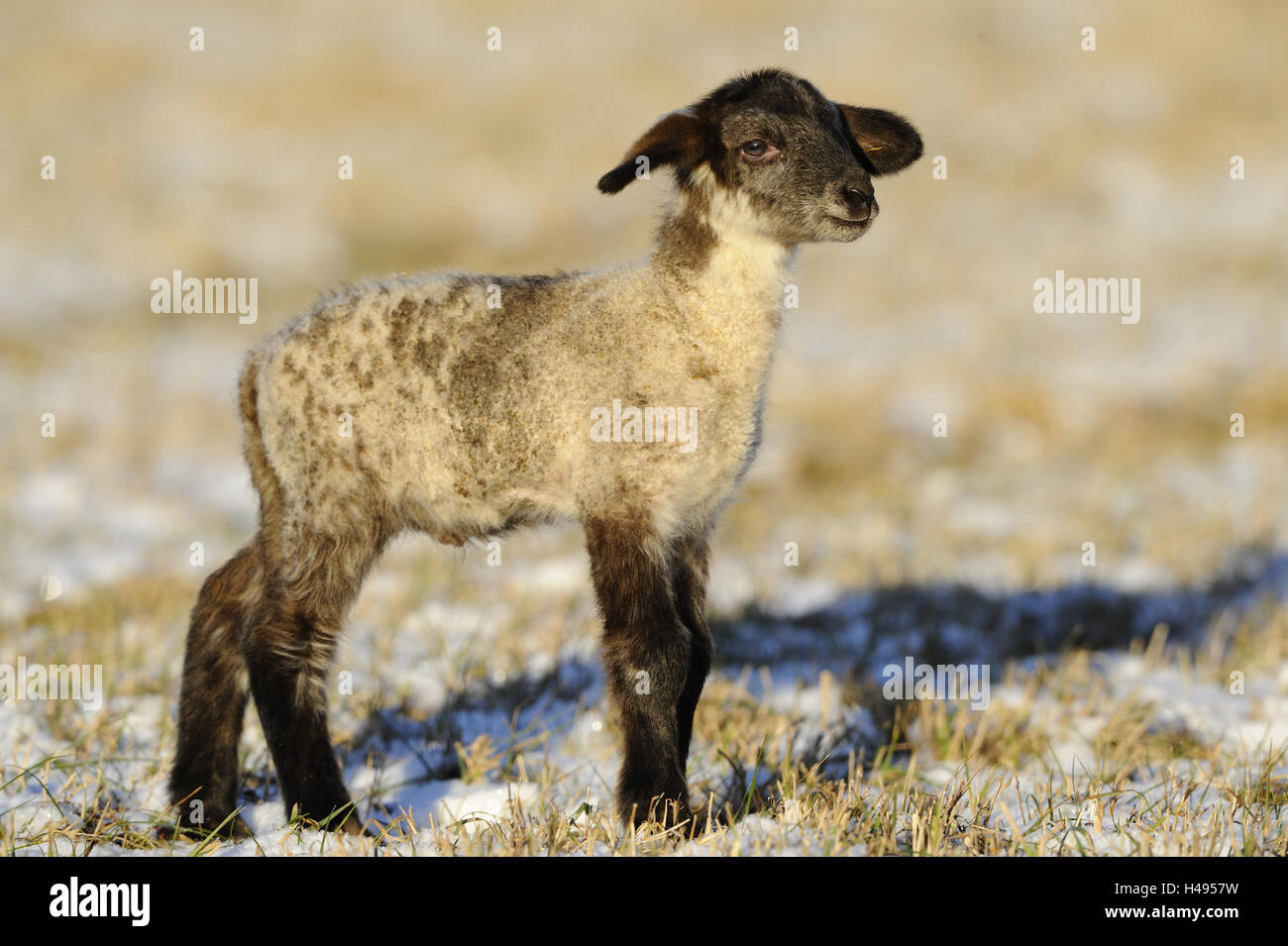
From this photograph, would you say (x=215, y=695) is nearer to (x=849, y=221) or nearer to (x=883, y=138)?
(x=849, y=221)

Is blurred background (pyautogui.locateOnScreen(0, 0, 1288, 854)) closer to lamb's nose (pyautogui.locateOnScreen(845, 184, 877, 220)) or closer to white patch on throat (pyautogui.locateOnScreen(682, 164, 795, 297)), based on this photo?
white patch on throat (pyautogui.locateOnScreen(682, 164, 795, 297))

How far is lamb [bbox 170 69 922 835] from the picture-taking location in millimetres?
4746

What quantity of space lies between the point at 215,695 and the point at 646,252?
2.75 m

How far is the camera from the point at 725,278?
5008 mm

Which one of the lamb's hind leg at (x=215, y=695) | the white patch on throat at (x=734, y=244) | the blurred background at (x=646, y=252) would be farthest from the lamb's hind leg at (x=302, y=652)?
the white patch on throat at (x=734, y=244)

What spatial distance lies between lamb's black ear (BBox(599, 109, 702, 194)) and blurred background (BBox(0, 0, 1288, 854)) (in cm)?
60

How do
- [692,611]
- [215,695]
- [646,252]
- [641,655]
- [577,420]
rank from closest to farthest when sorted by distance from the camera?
[641,655]
[577,420]
[692,611]
[215,695]
[646,252]

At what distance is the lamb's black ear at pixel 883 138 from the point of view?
544 cm

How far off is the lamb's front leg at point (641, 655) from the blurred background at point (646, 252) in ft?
3.86

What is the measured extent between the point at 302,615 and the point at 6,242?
810 inches

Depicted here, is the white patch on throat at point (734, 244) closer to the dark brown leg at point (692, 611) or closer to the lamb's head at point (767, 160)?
the lamb's head at point (767, 160)

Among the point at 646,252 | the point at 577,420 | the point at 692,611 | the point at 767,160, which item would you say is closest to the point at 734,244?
the point at 767,160

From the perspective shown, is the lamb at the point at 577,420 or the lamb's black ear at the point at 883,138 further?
the lamb's black ear at the point at 883,138

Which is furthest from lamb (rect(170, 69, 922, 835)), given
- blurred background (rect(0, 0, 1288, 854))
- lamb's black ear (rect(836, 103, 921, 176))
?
blurred background (rect(0, 0, 1288, 854))
